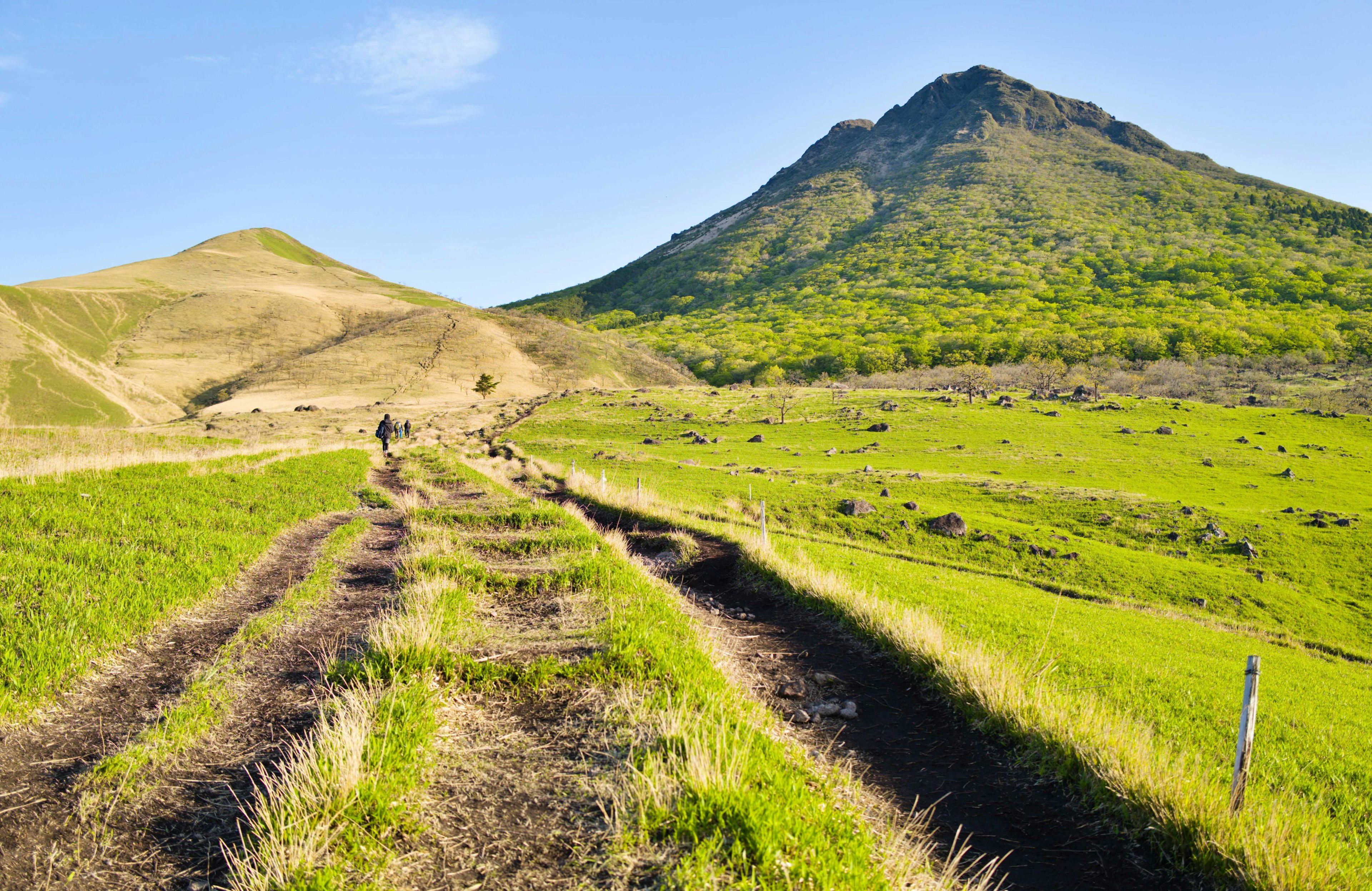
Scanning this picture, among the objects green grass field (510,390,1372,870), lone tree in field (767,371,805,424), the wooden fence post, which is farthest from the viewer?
lone tree in field (767,371,805,424)

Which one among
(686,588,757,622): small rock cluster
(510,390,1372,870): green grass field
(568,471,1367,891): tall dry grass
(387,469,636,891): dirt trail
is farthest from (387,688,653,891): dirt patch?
(686,588,757,622): small rock cluster

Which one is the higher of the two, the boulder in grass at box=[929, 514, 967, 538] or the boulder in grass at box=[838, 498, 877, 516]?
the boulder in grass at box=[838, 498, 877, 516]

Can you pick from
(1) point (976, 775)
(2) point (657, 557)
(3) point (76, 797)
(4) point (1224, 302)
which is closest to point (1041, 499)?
(2) point (657, 557)

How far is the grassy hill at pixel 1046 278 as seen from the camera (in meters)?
109

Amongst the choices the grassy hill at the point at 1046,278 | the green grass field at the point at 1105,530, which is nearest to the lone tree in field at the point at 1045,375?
the green grass field at the point at 1105,530

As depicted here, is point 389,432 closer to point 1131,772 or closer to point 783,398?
point 1131,772

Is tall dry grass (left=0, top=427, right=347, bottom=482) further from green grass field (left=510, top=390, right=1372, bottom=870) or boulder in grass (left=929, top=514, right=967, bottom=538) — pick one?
boulder in grass (left=929, top=514, right=967, bottom=538)

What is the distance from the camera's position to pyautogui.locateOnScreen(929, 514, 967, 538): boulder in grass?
28.7 m

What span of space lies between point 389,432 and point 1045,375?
78.8 meters

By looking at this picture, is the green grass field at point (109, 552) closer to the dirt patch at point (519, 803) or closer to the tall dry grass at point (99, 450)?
the tall dry grass at point (99, 450)

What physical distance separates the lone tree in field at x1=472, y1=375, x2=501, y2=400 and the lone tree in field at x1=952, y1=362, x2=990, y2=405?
5951cm

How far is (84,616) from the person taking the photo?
6203mm

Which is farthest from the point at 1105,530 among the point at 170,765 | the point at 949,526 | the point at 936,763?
the point at 170,765

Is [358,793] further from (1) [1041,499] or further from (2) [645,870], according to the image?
(1) [1041,499]
